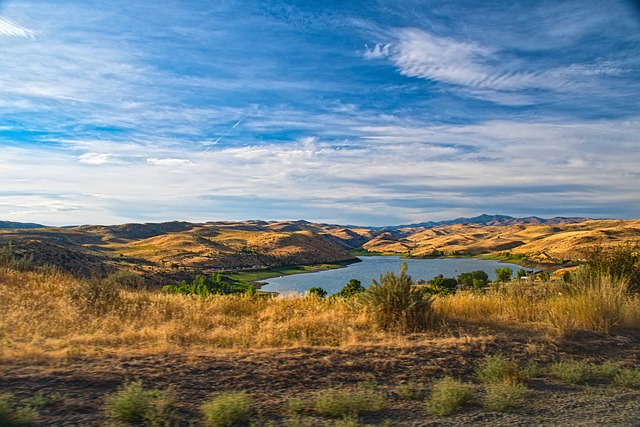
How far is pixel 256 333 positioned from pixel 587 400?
17.8 ft

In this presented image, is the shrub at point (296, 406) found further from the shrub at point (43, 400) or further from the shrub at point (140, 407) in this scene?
the shrub at point (43, 400)

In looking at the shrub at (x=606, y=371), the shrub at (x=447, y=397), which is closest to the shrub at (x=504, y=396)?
the shrub at (x=447, y=397)

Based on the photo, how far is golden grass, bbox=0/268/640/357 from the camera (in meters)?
7.77

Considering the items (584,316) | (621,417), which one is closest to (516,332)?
(584,316)

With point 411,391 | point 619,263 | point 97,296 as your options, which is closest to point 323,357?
point 411,391

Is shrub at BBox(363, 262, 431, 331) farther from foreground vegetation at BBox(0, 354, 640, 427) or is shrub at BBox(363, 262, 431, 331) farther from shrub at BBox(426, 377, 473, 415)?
shrub at BBox(426, 377, 473, 415)

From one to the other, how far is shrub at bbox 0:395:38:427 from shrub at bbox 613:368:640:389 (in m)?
7.85

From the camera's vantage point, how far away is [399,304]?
958cm

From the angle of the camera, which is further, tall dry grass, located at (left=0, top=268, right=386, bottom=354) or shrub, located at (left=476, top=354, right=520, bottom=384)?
tall dry grass, located at (left=0, top=268, right=386, bottom=354)

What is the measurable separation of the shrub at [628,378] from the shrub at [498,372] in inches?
58.6

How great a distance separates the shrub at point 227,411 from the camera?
4969 mm

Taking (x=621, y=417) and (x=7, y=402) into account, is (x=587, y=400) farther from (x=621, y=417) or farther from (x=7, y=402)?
(x=7, y=402)

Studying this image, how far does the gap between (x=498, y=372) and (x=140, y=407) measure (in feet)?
16.5

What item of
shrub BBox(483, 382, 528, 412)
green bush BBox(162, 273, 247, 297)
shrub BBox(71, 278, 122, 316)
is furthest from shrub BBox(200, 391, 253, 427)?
green bush BBox(162, 273, 247, 297)
